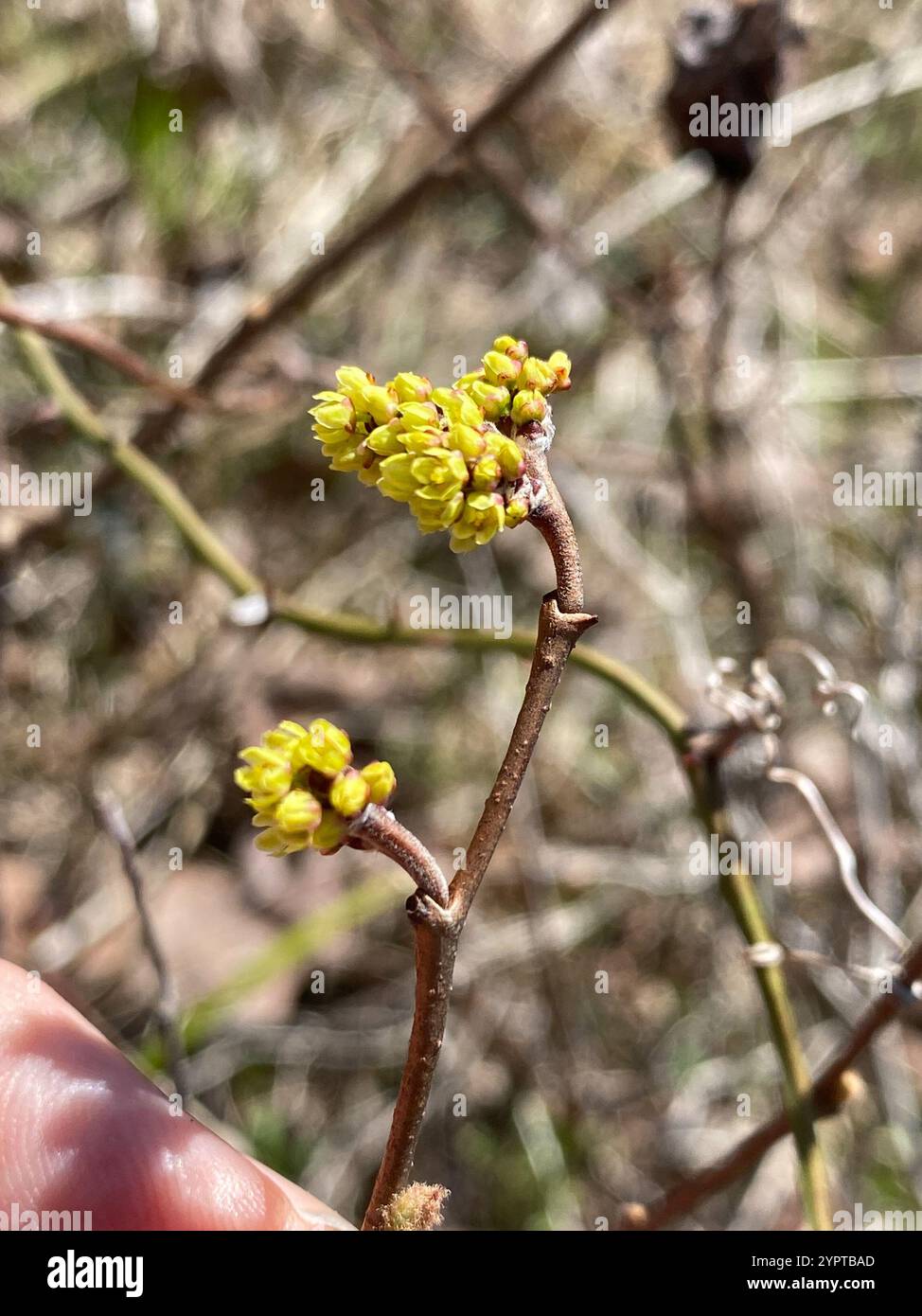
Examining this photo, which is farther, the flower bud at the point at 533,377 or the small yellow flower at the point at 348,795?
the flower bud at the point at 533,377

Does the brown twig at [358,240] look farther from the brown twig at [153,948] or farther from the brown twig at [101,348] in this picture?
the brown twig at [153,948]

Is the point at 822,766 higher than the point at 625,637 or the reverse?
the reverse

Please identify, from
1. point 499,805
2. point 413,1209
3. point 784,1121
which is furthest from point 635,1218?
point 499,805

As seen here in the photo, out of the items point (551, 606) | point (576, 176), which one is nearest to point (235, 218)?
point (576, 176)

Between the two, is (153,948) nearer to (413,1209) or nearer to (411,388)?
(413,1209)

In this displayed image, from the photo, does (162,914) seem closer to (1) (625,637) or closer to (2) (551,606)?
(1) (625,637)

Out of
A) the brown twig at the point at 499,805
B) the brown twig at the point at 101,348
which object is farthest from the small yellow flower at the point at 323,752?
the brown twig at the point at 101,348

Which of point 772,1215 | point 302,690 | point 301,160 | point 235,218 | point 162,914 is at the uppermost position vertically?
point 301,160
